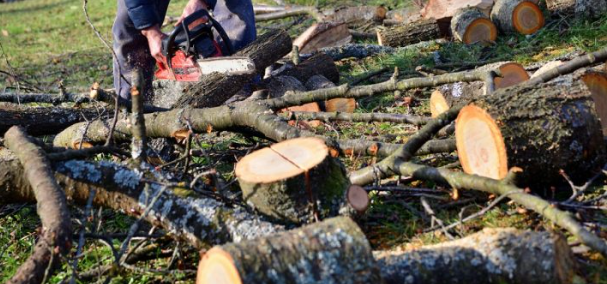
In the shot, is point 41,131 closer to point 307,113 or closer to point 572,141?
point 307,113

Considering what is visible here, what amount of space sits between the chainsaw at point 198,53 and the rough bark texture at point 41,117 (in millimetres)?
1004

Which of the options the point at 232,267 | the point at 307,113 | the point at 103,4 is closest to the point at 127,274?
the point at 232,267

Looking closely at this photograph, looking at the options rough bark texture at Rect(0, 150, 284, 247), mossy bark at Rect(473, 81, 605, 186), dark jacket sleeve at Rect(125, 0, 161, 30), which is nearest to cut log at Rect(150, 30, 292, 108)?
dark jacket sleeve at Rect(125, 0, 161, 30)

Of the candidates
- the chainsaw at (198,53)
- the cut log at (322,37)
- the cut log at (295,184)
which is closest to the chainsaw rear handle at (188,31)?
the chainsaw at (198,53)

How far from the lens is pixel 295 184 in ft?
9.53

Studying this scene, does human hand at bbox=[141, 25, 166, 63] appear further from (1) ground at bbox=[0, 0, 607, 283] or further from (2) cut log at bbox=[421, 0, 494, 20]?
(2) cut log at bbox=[421, 0, 494, 20]

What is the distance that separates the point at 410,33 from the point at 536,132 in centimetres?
419

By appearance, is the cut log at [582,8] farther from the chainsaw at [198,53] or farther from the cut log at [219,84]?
the chainsaw at [198,53]

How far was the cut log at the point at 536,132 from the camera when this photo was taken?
3.18m

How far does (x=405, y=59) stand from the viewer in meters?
6.71

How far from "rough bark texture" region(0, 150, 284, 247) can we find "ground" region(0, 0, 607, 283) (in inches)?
6.0

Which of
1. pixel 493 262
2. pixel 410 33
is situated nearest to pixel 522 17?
pixel 410 33

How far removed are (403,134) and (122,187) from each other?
6.83 feet

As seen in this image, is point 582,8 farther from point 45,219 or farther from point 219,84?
point 45,219
